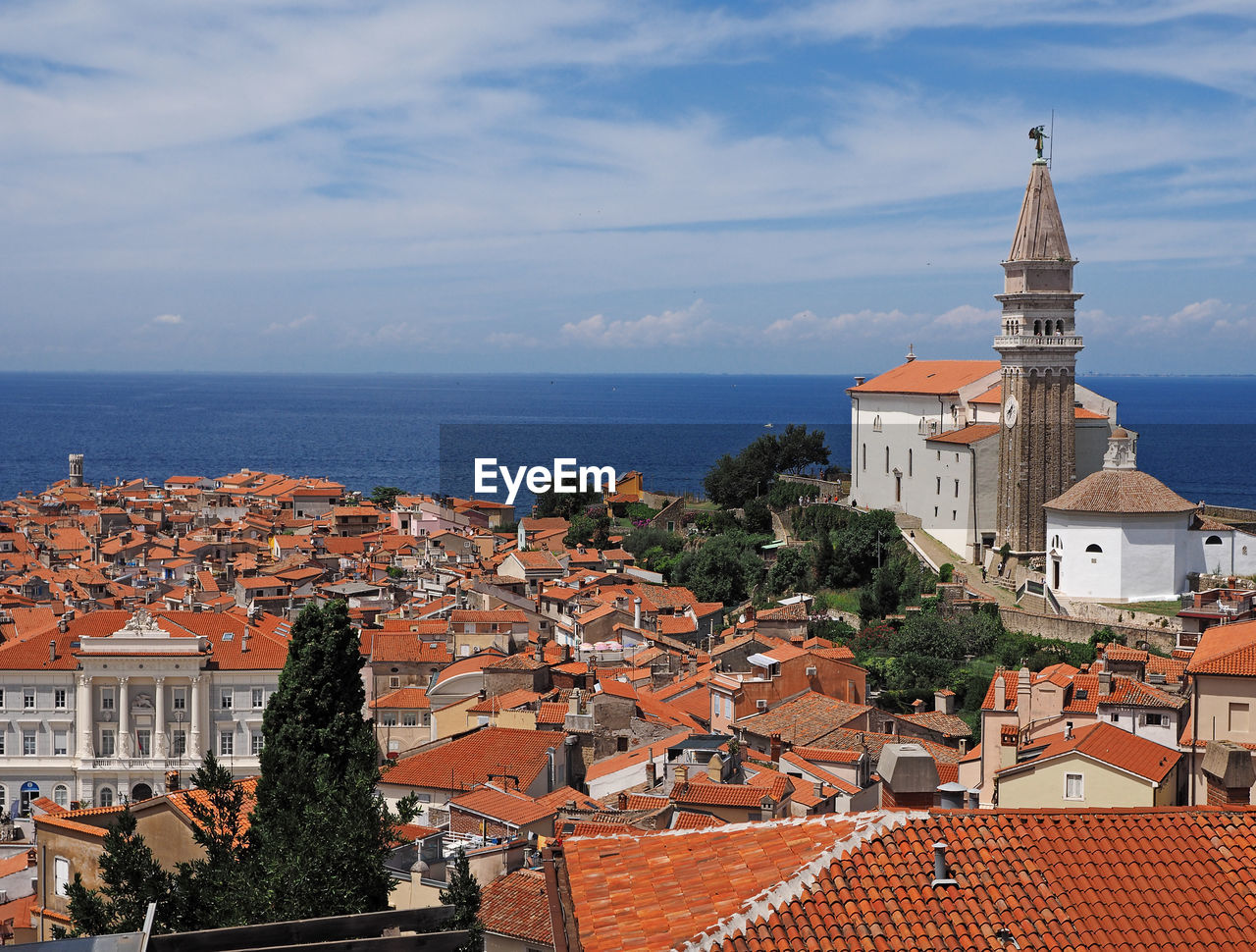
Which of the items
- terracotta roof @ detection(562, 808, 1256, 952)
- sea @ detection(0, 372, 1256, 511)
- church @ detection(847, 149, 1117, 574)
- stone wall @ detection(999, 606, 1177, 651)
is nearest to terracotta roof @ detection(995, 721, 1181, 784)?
terracotta roof @ detection(562, 808, 1256, 952)

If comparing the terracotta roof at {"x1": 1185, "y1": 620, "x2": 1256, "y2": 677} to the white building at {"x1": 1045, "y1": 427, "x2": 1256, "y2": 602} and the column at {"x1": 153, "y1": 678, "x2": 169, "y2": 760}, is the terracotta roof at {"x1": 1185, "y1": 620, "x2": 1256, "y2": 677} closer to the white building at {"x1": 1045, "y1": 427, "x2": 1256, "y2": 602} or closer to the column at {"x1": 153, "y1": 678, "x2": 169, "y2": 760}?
the white building at {"x1": 1045, "y1": 427, "x2": 1256, "y2": 602}

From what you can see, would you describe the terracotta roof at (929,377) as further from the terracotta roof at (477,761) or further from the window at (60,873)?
the window at (60,873)

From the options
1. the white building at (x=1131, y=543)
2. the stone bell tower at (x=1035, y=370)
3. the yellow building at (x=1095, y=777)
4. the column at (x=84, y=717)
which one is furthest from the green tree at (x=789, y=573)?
the yellow building at (x=1095, y=777)

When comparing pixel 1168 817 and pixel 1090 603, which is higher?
pixel 1168 817

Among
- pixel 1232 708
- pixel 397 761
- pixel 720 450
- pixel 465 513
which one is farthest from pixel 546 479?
pixel 720 450

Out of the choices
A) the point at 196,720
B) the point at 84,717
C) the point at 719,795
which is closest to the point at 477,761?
the point at 719,795

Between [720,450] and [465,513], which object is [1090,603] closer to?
[465,513]
